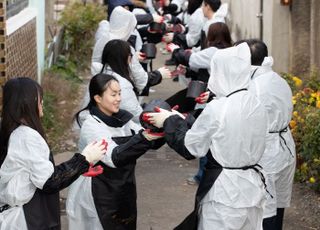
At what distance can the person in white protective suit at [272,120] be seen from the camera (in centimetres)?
679

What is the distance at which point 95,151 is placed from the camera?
18.0ft

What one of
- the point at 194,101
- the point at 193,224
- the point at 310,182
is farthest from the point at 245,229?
the point at 310,182

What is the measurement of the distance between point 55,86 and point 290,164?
21.9 feet

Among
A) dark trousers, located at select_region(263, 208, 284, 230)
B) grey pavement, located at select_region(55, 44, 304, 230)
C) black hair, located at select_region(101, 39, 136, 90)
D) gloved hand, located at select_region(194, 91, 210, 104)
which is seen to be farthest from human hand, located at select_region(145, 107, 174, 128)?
grey pavement, located at select_region(55, 44, 304, 230)

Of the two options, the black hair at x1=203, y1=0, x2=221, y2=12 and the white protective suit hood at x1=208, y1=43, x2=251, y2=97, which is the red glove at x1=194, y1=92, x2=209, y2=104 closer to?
the white protective suit hood at x1=208, y1=43, x2=251, y2=97

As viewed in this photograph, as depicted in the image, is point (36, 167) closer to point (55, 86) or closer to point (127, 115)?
point (127, 115)

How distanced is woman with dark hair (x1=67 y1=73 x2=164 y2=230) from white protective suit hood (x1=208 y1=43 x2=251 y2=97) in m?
0.78

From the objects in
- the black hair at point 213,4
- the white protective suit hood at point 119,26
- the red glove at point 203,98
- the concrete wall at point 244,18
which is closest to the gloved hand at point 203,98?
the red glove at point 203,98

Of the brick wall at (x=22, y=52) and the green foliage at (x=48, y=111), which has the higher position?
the brick wall at (x=22, y=52)

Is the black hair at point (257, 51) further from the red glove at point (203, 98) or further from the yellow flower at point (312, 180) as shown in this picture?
the yellow flower at point (312, 180)

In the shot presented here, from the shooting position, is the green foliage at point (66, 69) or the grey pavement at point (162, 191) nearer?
the grey pavement at point (162, 191)

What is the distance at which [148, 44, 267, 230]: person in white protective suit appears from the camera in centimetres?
552

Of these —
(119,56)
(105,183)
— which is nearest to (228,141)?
(105,183)

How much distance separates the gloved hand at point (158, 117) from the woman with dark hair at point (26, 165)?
48 centimetres
